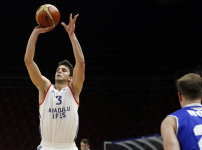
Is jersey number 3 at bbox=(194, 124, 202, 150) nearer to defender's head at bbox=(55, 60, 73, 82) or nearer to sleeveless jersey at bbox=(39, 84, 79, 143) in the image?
sleeveless jersey at bbox=(39, 84, 79, 143)

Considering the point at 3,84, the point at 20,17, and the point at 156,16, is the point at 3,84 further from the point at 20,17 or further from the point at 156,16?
the point at 156,16

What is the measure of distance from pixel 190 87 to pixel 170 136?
422mm

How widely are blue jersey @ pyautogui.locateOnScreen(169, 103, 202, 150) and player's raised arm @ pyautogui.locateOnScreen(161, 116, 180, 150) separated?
0.05 metres

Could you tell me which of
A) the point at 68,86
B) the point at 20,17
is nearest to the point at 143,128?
the point at 20,17

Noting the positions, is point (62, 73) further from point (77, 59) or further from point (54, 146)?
point (54, 146)

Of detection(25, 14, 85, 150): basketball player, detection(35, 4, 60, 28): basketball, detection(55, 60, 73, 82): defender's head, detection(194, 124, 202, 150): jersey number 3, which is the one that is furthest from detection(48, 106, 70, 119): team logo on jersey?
detection(194, 124, 202, 150): jersey number 3

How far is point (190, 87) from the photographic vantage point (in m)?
2.80

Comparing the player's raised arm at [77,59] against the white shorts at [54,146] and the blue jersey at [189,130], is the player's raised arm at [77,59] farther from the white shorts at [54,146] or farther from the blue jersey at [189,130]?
the blue jersey at [189,130]

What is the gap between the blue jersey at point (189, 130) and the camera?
2688mm

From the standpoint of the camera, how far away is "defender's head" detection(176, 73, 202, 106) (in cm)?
281

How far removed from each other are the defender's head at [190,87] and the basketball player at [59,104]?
2.05m

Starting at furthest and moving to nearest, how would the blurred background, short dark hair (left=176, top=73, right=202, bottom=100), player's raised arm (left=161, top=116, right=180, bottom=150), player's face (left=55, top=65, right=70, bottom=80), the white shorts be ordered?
the blurred background → player's face (left=55, top=65, right=70, bottom=80) → the white shorts → short dark hair (left=176, top=73, right=202, bottom=100) → player's raised arm (left=161, top=116, right=180, bottom=150)

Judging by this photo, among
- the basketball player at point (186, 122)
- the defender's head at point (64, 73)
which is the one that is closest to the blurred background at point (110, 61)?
the defender's head at point (64, 73)

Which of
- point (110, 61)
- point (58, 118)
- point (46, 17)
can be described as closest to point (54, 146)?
point (58, 118)
